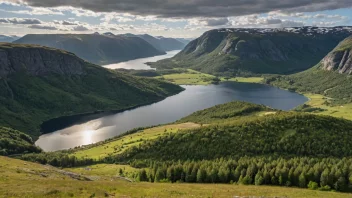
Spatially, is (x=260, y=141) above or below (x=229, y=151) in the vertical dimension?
above

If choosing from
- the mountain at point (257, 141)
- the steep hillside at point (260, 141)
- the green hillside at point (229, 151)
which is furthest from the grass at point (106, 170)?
the steep hillside at point (260, 141)

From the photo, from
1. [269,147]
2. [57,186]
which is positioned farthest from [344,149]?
[57,186]

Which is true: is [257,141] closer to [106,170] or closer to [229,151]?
[229,151]

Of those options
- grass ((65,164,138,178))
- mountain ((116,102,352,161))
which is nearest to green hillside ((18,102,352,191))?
mountain ((116,102,352,161))

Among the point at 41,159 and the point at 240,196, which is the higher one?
the point at 240,196

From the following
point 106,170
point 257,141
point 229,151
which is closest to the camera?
point 106,170

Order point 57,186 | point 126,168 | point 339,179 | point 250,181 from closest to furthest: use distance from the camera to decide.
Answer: point 57,186, point 339,179, point 250,181, point 126,168

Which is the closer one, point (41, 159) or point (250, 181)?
point (250, 181)

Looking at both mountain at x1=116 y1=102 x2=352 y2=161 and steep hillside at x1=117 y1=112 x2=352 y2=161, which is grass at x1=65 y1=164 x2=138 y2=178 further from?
steep hillside at x1=117 y1=112 x2=352 y2=161

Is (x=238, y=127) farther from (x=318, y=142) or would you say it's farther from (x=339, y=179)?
(x=339, y=179)

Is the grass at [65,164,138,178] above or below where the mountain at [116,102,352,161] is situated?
below

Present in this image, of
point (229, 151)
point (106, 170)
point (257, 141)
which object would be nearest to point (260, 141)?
point (257, 141)
